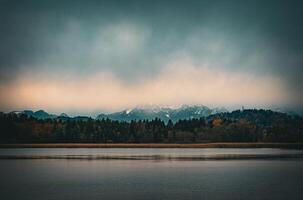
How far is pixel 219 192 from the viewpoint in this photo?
1469 inches

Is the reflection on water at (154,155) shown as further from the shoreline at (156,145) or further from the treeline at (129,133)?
the treeline at (129,133)

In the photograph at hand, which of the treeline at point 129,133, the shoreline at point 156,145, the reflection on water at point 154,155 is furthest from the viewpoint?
the treeline at point 129,133

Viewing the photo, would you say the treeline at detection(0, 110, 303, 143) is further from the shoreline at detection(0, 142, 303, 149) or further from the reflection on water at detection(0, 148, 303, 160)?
the reflection on water at detection(0, 148, 303, 160)

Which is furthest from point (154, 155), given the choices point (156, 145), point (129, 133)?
point (129, 133)

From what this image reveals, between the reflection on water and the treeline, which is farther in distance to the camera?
the treeline

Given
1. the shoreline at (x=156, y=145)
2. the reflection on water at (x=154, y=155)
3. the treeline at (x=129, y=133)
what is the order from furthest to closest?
the treeline at (x=129, y=133) < the shoreline at (x=156, y=145) < the reflection on water at (x=154, y=155)

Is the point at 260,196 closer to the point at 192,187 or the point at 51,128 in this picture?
the point at 192,187

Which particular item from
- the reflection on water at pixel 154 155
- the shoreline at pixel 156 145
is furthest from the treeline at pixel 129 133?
the reflection on water at pixel 154 155

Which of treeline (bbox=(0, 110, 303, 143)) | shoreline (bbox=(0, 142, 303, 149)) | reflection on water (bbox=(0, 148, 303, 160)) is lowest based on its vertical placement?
reflection on water (bbox=(0, 148, 303, 160))

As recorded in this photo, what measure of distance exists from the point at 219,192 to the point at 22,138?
152641mm

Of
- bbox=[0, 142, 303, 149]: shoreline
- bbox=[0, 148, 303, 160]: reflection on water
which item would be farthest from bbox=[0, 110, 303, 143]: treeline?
bbox=[0, 148, 303, 160]: reflection on water

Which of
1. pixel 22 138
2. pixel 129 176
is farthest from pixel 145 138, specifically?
pixel 129 176

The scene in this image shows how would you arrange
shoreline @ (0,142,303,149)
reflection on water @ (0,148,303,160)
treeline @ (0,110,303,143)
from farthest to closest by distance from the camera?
treeline @ (0,110,303,143), shoreline @ (0,142,303,149), reflection on water @ (0,148,303,160)

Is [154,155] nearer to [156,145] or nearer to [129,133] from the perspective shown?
[156,145]
